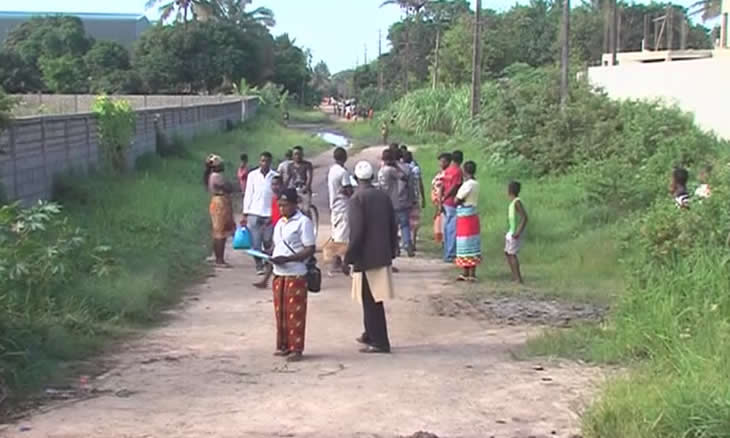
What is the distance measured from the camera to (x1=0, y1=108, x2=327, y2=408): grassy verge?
332 inches

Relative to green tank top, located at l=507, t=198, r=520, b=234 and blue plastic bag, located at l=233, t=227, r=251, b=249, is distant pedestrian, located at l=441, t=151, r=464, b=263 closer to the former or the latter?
green tank top, located at l=507, t=198, r=520, b=234

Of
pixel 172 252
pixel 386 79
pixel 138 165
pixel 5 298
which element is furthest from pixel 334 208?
pixel 386 79

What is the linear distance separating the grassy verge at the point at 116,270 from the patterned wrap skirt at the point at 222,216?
597mm

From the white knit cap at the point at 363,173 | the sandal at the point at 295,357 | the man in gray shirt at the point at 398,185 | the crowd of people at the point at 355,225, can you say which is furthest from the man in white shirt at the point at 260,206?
the sandal at the point at 295,357

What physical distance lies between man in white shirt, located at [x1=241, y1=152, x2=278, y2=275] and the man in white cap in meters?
4.27

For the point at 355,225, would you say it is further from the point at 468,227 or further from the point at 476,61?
the point at 476,61

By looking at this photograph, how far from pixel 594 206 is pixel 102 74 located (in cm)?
5569

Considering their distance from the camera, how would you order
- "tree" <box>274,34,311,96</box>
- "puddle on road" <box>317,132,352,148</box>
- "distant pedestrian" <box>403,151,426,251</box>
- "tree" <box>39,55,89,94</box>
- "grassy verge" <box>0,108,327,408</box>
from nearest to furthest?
"grassy verge" <box>0,108,327,408</box> → "distant pedestrian" <box>403,151,426,251</box> → "puddle on road" <box>317,132,352,148</box> → "tree" <box>39,55,89,94</box> → "tree" <box>274,34,311,96</box>

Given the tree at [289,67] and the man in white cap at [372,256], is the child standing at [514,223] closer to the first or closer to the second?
the man in white cap at [372,256]

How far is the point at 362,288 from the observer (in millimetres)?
9297

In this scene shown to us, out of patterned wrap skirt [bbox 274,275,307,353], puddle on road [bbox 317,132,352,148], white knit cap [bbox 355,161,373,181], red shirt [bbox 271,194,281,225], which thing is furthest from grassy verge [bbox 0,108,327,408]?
Answer: puddle on road [bbox 317,132,352,148]

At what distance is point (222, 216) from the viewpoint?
14211mm

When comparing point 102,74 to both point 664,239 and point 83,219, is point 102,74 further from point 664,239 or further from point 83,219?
point 664,239

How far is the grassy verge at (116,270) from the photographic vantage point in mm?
8422
